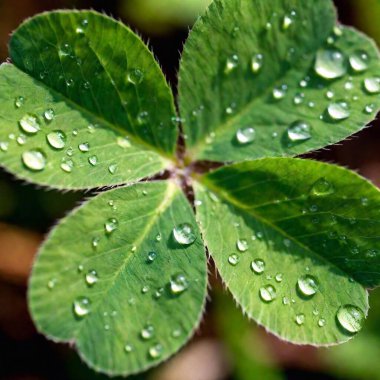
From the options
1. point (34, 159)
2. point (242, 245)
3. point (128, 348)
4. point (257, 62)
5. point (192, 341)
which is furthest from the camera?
point (192, 341)

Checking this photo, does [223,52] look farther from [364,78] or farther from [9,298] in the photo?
[9,298]

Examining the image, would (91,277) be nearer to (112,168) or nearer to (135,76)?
(112,168)

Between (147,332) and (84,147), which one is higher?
(84,147)

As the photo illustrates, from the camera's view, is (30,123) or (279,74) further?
(279,74)

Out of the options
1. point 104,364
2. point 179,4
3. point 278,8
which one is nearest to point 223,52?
point 278,8

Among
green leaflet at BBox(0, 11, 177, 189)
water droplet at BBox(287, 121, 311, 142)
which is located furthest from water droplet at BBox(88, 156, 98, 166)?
water droplet at BBox(287, 121, 311, 142)

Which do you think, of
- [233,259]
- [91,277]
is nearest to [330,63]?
[233,259]

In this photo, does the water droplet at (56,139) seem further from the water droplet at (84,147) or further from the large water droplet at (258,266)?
the large water droplet at (258,266)

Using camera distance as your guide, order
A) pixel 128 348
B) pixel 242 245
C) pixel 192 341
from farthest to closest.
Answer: pixel 192 341
pixel 242 245
pixel 128 348
